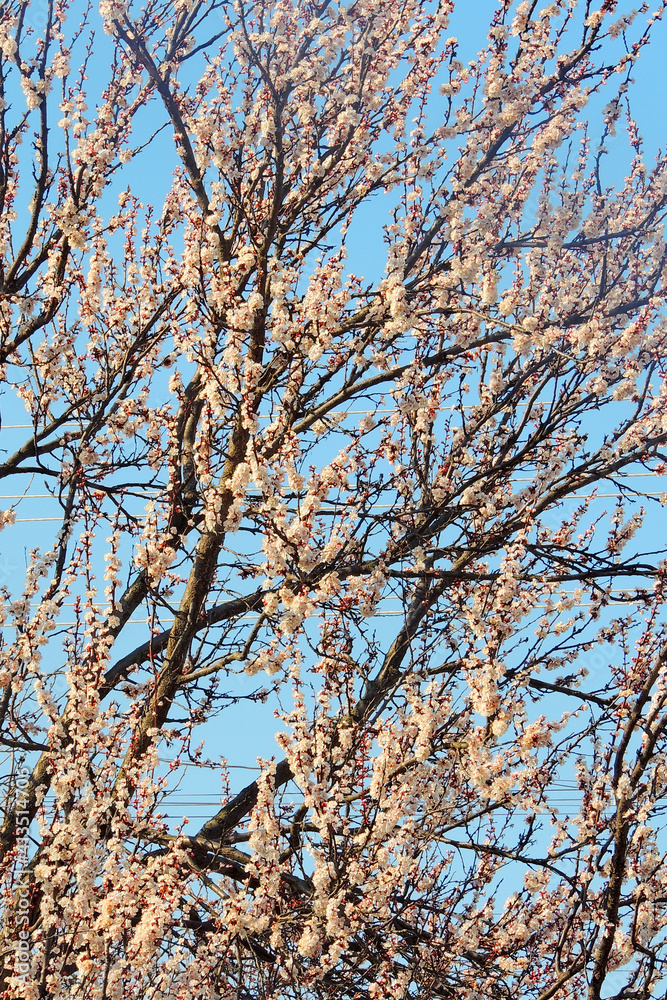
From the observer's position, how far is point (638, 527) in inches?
282

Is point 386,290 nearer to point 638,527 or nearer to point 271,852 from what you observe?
point 638,527

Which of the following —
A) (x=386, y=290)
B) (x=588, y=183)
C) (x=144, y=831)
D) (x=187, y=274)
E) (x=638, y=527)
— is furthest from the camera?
(x=588, y=183)

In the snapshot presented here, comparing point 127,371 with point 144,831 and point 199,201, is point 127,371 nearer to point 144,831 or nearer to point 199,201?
point 199,201

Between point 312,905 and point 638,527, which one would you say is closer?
point 312,905

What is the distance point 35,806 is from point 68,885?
3.35ft

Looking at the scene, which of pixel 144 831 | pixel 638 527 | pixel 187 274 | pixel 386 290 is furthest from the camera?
pixel 638 527

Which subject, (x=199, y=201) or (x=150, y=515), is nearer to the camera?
(x=150, y=515)

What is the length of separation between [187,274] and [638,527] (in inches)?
146

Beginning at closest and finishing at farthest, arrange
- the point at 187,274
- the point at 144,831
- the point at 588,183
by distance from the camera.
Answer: the point at 144,831
the point at 187,274
the point at 588,183

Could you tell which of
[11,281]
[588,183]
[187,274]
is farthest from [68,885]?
[588,183]

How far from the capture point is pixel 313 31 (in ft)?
21.9

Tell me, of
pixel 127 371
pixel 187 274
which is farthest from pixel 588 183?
pixel 127 371

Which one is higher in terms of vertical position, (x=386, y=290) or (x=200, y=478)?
(x=386, y=290)

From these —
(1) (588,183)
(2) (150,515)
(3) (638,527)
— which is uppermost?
(1) (588,183)
